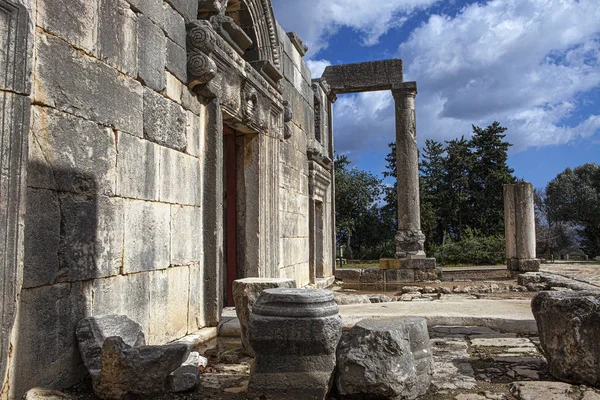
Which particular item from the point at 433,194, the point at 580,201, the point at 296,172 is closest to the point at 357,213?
the point at 433,194

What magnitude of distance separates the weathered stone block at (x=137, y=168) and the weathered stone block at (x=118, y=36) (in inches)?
25.2

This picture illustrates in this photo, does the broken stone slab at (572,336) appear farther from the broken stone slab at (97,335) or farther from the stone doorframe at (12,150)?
the stone doorframe at (12,150)

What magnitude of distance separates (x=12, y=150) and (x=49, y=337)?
1.34m

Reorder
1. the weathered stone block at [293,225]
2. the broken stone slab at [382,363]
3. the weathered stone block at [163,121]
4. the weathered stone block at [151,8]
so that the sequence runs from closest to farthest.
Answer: the broken stone slab at [382,363] → the weathered stone block at [151,8] → the weathered stone block at [163,121] → the weathered stone block at [293,225]

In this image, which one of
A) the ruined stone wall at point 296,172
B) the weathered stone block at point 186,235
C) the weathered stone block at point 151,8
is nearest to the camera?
the weathered stone block at point 151,8

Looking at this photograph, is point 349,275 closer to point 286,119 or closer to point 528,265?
point 528,265

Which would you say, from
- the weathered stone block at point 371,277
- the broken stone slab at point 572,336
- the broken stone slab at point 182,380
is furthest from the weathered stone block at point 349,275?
the broken stone slab at point 182,380

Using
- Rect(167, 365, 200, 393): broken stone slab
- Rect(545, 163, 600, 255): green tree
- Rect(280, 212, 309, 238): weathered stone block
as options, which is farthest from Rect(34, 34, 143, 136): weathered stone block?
Rect(545, 163, 600, 255): green tree

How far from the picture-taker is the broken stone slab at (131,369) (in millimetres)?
3393

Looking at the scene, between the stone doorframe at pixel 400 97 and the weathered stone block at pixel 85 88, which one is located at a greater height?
the stone doorframe at pixel 400 97

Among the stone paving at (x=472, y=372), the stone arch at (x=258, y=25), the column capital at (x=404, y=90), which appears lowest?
the stone paving at (x=472, y=372)

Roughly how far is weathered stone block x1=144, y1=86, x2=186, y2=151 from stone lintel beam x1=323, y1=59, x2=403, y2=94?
1162 cm

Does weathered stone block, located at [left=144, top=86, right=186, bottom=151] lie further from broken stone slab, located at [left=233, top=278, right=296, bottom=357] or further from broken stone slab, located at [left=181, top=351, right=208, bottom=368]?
broken stone slab, located at [left=181, top=351, right=208, bottom=368]

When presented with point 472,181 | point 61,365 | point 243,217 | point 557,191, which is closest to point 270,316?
point 61,365
